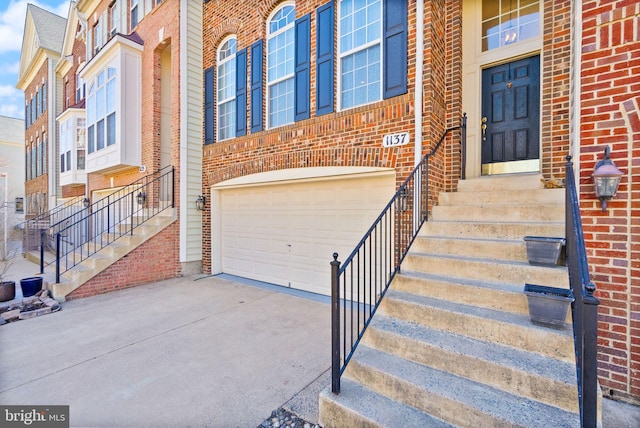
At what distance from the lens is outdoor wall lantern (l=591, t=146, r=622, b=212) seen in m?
2.36

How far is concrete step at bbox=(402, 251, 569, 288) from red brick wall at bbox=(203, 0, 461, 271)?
148cm

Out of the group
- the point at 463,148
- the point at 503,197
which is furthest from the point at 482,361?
the point at 463,148

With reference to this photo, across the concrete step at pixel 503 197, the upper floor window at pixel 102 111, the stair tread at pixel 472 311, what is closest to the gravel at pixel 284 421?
the stair tread at pixel 472 311

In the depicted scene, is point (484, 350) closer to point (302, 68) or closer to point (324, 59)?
point (324, 59)

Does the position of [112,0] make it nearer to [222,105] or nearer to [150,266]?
[222,105]

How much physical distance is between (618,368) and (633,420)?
0.38 meters

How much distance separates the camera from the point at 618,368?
2.40 metres

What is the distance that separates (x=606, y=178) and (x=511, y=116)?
82.4 inches

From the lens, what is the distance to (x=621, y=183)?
2443mm

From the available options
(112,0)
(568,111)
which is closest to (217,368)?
(568,111)

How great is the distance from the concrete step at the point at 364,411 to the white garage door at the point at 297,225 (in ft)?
9.50

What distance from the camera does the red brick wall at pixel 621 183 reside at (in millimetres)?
2387

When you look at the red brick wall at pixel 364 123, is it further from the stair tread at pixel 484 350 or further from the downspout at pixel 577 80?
the stair tread at pixel 484 350

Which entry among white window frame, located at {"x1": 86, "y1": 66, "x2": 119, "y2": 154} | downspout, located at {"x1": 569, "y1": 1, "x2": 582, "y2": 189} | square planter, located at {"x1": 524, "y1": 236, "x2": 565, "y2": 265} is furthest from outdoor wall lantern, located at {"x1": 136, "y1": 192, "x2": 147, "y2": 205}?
downspout, located at {"x1": 569, "y1": 1, "x2": 582, "y2": 189}
